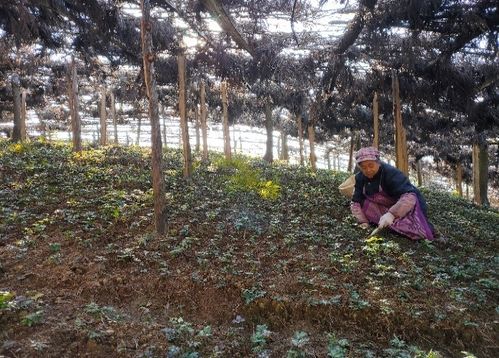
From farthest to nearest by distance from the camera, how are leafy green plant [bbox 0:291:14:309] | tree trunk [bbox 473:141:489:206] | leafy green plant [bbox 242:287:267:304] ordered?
tree trunk [bbox 473:141:489:206] < leafy green plant [bbox 242:287:267:304] < leafy green plant [bbox 0:291:14:309]

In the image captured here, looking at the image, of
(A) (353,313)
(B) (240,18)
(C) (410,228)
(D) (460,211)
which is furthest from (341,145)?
(A) (353,313)

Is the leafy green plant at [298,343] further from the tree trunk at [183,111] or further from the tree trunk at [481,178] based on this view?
the tree trunk at [481,178]

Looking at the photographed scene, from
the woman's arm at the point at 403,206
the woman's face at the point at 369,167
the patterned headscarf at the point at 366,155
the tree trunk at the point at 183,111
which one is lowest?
the woman's arm at the point at 403,206

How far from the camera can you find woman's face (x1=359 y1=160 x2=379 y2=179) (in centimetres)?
612

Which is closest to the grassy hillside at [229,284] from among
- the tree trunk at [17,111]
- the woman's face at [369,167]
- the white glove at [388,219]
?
the white glove at [388,219]

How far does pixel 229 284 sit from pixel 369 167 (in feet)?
9.81

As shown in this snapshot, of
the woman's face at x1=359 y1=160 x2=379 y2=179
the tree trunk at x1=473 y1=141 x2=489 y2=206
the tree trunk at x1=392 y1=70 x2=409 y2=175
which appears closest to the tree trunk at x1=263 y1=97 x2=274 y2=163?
the tree trunk at x1=473 y1=141 x2=489 y2=206

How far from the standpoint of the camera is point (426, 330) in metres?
3.64

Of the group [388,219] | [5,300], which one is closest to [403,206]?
[388,219]

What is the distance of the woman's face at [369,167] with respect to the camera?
6117mm

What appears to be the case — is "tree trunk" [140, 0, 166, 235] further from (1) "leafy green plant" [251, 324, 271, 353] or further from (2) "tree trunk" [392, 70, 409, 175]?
(2) "tree trunk" [392, 70, 409, 175]

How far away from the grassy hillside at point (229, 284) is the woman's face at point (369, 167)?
3.24 ft

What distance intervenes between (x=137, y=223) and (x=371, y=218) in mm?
3901

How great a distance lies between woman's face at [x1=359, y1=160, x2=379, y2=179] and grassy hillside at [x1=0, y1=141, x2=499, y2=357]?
0.99 metres
